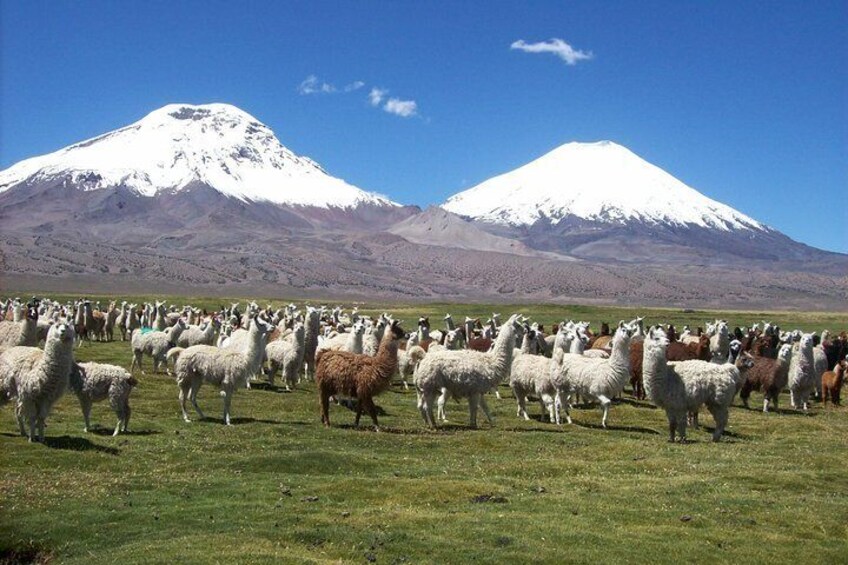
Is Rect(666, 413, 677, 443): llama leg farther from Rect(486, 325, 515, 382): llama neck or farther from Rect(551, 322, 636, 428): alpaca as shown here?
Rect(486, 325, 515, 382): llama neck

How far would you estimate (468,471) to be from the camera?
1562 cm

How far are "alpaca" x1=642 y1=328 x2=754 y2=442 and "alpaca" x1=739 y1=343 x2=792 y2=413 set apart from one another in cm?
631

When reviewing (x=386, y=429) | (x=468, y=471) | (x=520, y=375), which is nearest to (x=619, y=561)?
(x=468, y=471)

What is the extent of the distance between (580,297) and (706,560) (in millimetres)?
178105

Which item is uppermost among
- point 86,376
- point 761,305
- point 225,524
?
point 761,305

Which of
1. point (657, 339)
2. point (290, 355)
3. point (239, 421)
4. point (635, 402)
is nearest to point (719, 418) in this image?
point (657, 339)

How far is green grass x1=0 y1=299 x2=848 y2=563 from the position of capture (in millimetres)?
11367

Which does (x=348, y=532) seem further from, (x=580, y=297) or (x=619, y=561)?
(x=580, y=297)

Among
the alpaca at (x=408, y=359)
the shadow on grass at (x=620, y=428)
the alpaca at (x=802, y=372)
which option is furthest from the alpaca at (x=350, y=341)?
the alpaca at (x=802, y=372)

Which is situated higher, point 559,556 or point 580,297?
point 580,297

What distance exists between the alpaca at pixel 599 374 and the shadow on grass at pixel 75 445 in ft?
35.2

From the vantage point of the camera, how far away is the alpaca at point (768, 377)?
81.6ft

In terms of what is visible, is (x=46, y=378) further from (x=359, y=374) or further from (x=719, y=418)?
(x=719, y=418)

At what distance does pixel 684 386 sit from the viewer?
18875mm
